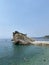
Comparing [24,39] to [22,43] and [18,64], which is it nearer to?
[22,43]

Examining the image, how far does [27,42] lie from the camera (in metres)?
64.4

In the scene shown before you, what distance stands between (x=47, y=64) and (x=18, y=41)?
153 feet

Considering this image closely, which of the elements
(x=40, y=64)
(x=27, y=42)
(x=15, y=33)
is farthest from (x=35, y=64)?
(x=15, y=33)

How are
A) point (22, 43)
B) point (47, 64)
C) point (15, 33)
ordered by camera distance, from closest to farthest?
point (47, 64) → point (22, 43) → point (15, 33)

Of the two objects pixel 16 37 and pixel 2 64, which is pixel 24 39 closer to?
pixel 16 37

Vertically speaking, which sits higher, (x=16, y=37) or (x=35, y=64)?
(x=16, y=37)

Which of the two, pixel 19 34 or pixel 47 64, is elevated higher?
pixel 19 34

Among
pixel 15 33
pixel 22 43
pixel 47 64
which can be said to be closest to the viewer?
pixel 47 64

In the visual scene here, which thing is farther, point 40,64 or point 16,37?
point 16,37

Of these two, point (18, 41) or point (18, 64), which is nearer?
point (18, 64)

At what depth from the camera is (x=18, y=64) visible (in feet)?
67.0

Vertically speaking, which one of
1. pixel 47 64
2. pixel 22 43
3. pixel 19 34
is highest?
pixel 19 34

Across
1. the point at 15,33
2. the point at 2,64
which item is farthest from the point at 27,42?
the point at 2,64

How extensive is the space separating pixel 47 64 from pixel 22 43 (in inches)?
1757
